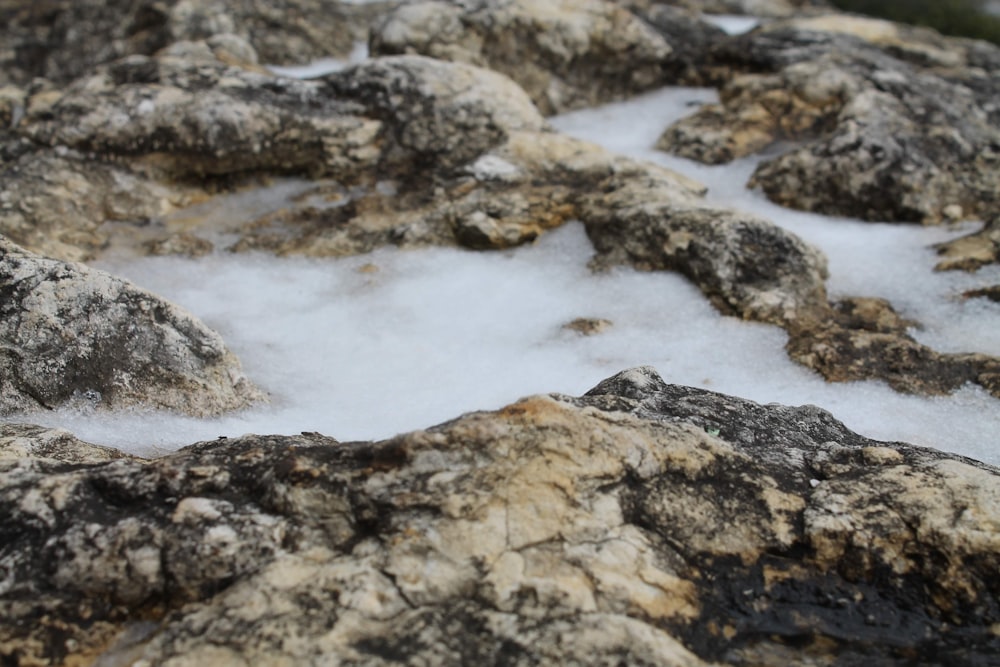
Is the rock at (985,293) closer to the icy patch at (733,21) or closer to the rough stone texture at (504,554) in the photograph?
the rough stone texture at (504,554)

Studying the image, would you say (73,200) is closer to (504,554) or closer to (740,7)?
(504,554)

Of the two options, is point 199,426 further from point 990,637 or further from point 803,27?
point 803,27

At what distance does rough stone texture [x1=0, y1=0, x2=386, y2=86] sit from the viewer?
1148cm

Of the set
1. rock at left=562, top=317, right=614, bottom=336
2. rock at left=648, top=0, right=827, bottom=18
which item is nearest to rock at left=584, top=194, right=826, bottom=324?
rock at left=562, top=317, right=614, bottom=336

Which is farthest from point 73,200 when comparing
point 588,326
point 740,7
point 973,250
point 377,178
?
point 740,7

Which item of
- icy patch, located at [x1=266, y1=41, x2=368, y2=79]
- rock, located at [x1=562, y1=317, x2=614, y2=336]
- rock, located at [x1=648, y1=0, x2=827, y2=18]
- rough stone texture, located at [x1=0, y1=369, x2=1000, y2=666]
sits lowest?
rock, located at [x1=562, y1=317, x2=614, y2=336]

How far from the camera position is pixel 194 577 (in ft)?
10.0

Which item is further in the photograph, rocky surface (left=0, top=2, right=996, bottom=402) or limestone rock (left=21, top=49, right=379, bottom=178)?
limestone rock (left=21, top=49, right=379, bottom=178)

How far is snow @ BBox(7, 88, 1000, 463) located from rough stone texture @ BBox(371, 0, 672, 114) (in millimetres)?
2867

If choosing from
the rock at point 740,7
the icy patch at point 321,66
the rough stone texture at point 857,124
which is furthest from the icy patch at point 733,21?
the icy patch at point 321,66

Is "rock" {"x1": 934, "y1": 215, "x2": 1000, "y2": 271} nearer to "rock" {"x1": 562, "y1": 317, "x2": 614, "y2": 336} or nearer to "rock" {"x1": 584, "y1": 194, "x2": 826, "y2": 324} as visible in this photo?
"rock" {"x1": 584, "y1": 194, "x2": 826, "y2": 324}

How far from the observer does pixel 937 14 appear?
79.3 feet

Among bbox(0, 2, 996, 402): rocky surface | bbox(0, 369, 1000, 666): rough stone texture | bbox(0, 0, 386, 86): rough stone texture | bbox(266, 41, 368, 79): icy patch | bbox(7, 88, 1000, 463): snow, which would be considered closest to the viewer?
bbox(0, 369, 1000, 666): rough stone texture

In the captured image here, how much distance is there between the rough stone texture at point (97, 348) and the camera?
4.55 m
